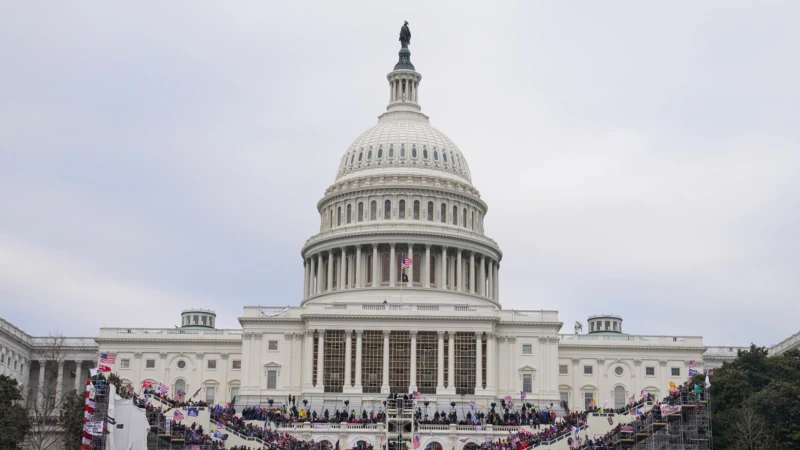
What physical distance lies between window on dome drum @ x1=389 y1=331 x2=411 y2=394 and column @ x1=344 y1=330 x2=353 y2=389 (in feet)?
12.3

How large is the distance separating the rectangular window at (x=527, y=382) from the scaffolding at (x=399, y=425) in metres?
27.4

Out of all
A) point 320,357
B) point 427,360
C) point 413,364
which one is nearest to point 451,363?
point 427,360

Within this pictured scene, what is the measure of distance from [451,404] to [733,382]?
26263 mm

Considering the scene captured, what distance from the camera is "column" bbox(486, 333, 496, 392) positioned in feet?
427

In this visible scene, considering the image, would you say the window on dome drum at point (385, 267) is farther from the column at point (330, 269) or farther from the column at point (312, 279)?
the column at point (312, 279)

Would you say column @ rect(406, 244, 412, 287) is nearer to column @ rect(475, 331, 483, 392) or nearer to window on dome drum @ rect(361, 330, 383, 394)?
window on dome drum @ rect(361, 330, 383, 394)

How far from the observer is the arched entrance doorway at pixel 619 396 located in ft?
458

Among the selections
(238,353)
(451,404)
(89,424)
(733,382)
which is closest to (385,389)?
(451,404)

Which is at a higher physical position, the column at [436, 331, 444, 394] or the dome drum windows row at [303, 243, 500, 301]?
the dome drum windows row at [303, 243, 500, 301]

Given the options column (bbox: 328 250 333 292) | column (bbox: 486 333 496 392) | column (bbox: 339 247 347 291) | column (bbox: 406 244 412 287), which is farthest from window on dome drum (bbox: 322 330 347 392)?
column (bbox: 328 250 333 292)

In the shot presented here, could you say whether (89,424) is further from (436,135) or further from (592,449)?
(436,135)

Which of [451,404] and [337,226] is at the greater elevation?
[337,226]

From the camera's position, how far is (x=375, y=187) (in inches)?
5969

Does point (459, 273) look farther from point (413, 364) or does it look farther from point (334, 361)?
point (334, 361)
